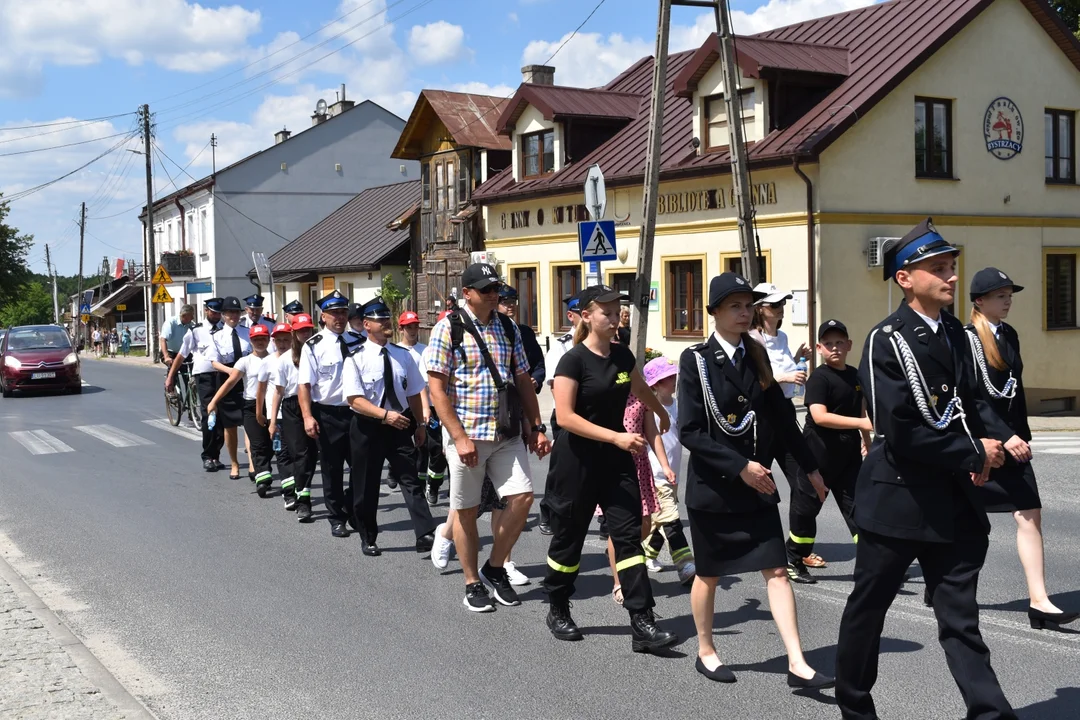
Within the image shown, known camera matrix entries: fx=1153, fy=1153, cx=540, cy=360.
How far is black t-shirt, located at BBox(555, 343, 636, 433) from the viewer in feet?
19.2

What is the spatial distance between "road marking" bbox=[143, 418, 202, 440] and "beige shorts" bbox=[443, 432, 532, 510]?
421 inches

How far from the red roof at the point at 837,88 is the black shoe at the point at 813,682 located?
16.1m

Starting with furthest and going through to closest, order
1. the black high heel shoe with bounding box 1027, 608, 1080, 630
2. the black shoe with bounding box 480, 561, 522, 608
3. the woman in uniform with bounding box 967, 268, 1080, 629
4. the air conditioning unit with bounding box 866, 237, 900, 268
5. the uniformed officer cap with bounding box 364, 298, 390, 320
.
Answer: the air conditioning unit with bounding box 866, 237, 900, 268, the uniformed officer cap with bounding box 364, 298, 390, 320, the black shoe with bounding box 480, 561, 522, 608, the black high heel shoe with bounding box 1027, 608, 1080, 630, the woman in uniform with bounding box 967, 268, 1080, 629

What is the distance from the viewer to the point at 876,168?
21156mm

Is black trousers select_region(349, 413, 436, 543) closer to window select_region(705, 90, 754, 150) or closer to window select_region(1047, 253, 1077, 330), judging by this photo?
window select_region(705, 90, 754, 150)

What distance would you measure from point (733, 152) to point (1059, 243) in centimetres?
1000

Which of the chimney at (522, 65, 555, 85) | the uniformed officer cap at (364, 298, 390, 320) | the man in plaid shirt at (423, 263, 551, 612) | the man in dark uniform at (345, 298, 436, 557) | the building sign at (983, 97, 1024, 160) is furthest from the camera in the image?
the chimney at (522, 65, 555, 85)

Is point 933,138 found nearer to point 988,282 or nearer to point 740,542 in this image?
point 988,282

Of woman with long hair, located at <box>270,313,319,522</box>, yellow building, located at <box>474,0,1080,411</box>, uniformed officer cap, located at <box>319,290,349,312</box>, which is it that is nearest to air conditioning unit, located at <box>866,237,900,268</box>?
yellow building, located at <box>474,0,1080,411</box>

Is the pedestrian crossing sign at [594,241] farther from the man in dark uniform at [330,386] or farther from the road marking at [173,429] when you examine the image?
the man in dark uniform at [330,386]

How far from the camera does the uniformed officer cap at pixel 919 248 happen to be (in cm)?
418

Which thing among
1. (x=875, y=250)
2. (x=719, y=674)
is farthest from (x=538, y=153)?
(x=719, y=674)

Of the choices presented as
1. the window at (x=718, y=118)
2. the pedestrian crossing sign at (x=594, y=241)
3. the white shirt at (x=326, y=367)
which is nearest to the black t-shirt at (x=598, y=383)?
the white shirt at (x=326, y=367)

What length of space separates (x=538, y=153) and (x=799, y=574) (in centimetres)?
2242
